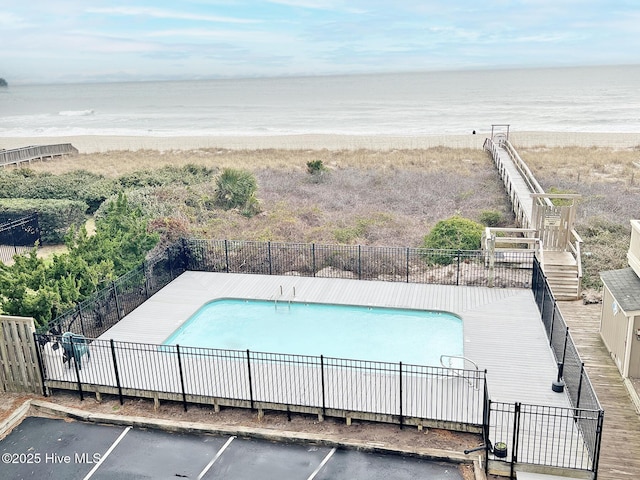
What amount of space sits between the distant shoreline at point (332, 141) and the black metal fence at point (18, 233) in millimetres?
39824

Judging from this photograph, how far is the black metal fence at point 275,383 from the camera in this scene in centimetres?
1181

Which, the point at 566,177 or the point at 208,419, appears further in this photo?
the point at 566,177

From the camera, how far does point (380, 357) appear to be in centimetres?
1543

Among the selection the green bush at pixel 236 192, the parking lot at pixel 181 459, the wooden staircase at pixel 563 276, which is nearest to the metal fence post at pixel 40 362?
the parking lot at pixel 181 459

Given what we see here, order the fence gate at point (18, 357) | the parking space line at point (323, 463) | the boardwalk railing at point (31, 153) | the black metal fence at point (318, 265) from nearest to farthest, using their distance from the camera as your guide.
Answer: the parking space line at point (323, 463) < the fence gate at point (18, 357) < the black metal fence at point (318, 265) < the boardwalk railing at point (31, 153)

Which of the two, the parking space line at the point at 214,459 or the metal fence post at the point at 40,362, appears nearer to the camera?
the parking space line at the point at 214,459

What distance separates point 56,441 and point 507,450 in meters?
9.30

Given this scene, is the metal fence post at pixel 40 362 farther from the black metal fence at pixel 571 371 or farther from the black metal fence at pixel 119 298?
the black metal fence at pixel 571 371

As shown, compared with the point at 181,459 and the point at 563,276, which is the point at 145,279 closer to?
the point at 181,459

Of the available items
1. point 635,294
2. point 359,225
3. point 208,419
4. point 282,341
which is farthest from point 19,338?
point 359,225

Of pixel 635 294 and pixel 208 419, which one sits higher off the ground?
pixel 635 294

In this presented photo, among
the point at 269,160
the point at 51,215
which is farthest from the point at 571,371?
the point at 269,160

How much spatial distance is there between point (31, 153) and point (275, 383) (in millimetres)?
50676

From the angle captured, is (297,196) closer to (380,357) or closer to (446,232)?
(446,232)
